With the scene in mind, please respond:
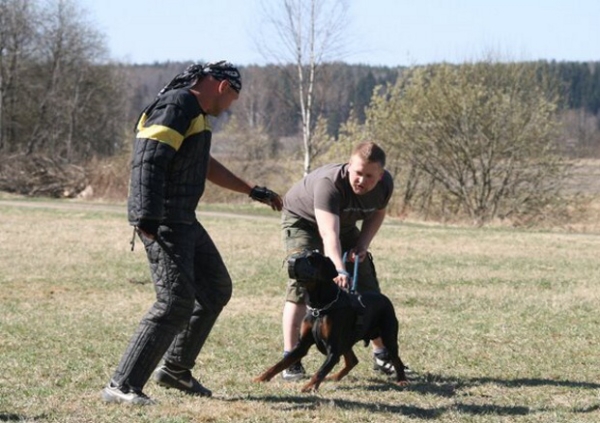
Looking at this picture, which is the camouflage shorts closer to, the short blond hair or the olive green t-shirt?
the olive green t-shirt

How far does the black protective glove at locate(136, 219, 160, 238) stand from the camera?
17.3 ft

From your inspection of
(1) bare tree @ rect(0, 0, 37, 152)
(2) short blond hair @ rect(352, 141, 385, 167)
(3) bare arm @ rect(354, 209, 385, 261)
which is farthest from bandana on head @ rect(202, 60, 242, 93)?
(1) bare tree @ rect(0, 0, 37, 152)

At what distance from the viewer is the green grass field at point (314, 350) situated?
224 inches

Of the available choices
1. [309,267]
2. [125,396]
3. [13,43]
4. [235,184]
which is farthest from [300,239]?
[13,43]

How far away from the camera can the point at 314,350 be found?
792 cm

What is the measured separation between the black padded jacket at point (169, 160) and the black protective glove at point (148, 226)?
23 mm

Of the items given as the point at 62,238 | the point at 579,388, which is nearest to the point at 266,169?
the point at 62,238

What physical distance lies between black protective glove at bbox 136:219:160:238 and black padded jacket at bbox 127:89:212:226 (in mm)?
23

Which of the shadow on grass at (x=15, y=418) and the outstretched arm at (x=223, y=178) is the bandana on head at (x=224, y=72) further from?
the shadow on grass at (x=15, y=418)

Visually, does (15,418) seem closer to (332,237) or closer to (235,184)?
(235,184)

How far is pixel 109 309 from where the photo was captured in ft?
33.6

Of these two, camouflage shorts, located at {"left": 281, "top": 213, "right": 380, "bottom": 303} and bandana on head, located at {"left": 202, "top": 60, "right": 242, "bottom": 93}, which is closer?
bandana on head, located at {"left": 202, "top": 60, "right": 242, "bottom": 93}

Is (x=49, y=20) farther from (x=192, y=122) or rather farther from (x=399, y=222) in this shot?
(x=192, y=122)

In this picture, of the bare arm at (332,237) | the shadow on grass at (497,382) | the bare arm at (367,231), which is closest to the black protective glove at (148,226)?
the bare arm at (332,237)
